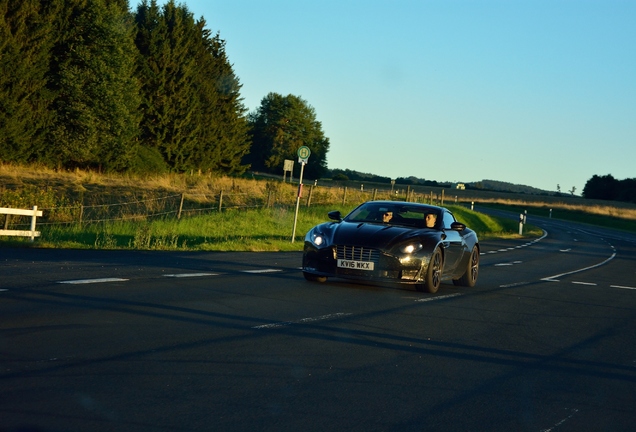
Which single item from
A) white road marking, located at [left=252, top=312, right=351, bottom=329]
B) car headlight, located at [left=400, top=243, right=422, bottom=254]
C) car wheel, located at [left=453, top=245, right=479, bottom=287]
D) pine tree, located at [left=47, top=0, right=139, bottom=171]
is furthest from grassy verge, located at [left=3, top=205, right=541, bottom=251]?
pine tree, located at [left=47, top=0, right=139, bottom=171]

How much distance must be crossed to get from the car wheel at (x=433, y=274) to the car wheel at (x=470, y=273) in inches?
59.7

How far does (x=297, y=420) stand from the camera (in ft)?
17.7

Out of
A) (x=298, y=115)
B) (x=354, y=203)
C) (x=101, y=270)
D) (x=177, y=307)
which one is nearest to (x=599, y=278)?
(x=101, y=270)

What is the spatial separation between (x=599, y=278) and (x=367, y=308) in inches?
439

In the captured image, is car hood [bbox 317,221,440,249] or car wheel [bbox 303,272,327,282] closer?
car hood [bbox 317,221,440,249]

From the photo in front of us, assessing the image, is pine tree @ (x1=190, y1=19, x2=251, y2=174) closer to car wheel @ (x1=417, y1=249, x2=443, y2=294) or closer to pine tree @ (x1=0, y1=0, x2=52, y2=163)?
pine tree @ (x1=0, y1=0, x2=52, y2=163)

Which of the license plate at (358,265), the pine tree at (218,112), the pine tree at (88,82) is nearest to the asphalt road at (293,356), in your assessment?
the license plate at (358,265)

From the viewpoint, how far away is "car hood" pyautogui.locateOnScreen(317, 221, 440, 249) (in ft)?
43.4

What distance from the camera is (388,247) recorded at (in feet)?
43.1

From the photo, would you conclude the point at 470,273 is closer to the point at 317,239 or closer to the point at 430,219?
the point at 430,219

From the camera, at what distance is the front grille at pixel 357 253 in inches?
516

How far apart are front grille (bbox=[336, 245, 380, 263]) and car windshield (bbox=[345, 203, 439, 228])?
142 centimetres

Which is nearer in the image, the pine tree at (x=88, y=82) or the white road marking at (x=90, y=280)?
the white road marking at (x=90, y=280)

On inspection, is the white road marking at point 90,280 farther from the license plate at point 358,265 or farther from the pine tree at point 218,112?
the pine tree at point 218,112
